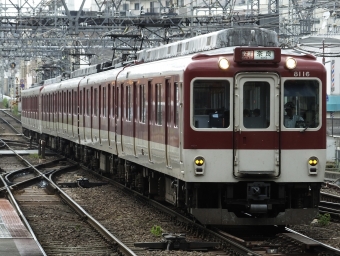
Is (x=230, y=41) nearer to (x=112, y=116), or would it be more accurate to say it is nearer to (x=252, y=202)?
(x=252, y=202)

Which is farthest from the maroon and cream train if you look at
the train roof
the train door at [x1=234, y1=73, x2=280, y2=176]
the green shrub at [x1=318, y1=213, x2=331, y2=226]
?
the green shrub at [x1=318, y1=213, x2=331, y2=226]

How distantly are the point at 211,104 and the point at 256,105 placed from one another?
608 mm

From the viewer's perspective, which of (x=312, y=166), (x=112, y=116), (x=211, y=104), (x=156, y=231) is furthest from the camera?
(x=112, y=116)

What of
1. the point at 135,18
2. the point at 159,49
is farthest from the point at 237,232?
the point at 135,18

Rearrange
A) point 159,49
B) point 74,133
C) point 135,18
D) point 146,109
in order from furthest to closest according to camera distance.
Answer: point 135,18 < point 74,133 < point 159,49 < point 146,109

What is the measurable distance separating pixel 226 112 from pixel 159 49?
15.6 ft

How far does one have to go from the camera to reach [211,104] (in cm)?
1254

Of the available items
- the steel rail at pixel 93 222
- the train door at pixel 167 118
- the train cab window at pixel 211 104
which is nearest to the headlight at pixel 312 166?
the train cab window at pixel 211 104

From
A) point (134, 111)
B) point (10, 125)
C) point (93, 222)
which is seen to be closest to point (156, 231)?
point (93, 222)

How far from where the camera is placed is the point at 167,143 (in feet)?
45.8

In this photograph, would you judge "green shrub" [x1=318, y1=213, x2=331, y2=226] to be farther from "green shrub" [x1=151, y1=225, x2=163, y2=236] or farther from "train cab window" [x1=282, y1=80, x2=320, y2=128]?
"green shrub" [x1=151, y1=225, x2=163, y2=236]

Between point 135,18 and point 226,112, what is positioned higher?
point 135,18

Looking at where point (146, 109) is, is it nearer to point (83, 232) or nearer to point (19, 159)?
point (83, 232)

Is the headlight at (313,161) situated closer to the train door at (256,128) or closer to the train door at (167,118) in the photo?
the train door at (256,128)
